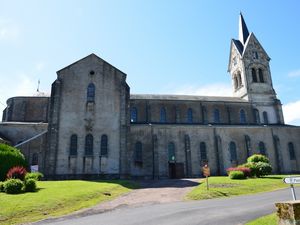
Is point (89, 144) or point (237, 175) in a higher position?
point (89, 144)

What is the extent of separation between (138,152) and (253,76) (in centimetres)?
2850

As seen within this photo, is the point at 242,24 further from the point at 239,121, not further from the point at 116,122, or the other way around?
the point at 116,122

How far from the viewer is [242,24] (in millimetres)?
54344

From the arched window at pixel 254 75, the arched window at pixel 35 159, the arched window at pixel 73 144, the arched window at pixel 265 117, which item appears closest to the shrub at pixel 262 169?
the arched window at pixel 265 117

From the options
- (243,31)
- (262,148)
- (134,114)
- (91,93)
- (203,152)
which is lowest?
(203,152)

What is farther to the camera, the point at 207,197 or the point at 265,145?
the point at 265,145

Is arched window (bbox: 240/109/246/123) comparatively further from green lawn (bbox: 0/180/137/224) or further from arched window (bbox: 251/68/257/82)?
green lawn (bbox: 0/180/137/224)

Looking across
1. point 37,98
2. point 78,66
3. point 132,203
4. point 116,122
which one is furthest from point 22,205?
point 37,98

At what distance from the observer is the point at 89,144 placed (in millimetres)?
31609

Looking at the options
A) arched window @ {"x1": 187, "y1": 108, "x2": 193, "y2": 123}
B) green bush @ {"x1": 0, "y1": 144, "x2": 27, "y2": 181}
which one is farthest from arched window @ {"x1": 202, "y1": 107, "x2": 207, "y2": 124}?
green bush @ {"x1": 0, "y1": 144, "x2": 27, "y2": 181}

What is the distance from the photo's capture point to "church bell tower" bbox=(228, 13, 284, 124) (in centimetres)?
4678

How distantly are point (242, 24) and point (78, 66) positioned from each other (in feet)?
121

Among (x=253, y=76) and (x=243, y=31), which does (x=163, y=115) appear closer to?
(x=253, y=76)

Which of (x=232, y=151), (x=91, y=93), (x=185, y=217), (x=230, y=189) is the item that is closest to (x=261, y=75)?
(x=232, y=151)
